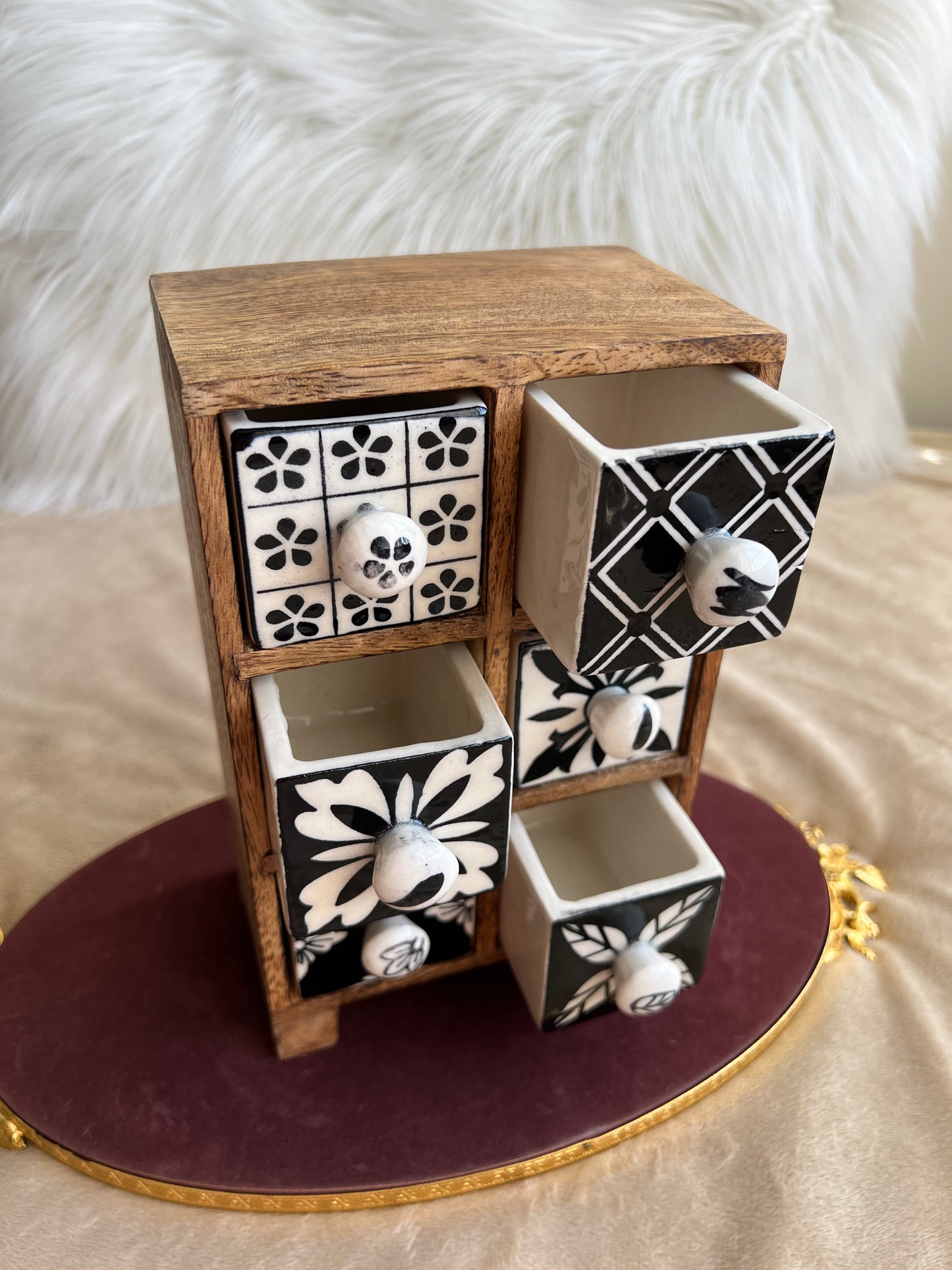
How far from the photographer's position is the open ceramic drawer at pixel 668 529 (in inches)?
18.0

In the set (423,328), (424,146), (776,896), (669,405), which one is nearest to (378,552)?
(423,328)

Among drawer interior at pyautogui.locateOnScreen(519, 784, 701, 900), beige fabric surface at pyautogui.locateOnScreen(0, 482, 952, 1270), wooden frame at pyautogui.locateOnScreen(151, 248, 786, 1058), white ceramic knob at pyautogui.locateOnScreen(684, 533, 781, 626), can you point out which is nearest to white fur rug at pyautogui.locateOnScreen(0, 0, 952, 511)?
beige fabric surface at pyautogui.locateOnScreen(0, 482, 952, 1270)

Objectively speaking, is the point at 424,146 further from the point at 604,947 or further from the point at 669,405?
the point at 604,947

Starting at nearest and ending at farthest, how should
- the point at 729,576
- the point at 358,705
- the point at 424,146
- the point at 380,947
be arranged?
the point at 729,576, the point at 380,947, the point at 358,705, the point at 424,146

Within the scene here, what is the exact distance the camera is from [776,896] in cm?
79

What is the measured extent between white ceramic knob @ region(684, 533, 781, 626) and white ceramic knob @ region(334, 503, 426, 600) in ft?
0.43

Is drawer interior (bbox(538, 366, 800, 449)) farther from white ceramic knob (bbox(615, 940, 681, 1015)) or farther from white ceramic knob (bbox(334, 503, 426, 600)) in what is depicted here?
white ceramic knob (bbox(615, 940, 681, 1015))

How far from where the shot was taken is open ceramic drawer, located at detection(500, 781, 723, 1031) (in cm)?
61

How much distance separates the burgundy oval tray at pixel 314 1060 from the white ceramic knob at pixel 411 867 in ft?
0.67

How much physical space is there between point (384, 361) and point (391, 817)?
23 cm

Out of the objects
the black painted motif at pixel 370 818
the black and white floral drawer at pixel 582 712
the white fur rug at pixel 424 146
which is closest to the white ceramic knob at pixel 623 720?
the black and white floral drawer at pixel 582 712

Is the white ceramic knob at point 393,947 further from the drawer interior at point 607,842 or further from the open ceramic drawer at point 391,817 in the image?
the drawer interior at point 607,842

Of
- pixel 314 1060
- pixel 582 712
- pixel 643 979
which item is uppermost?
pixel 582 712

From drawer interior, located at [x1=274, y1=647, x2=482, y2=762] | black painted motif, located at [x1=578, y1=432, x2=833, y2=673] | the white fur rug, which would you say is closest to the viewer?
black painted motif, located at [x1=578, y1=432, x2=833, y2=673]
